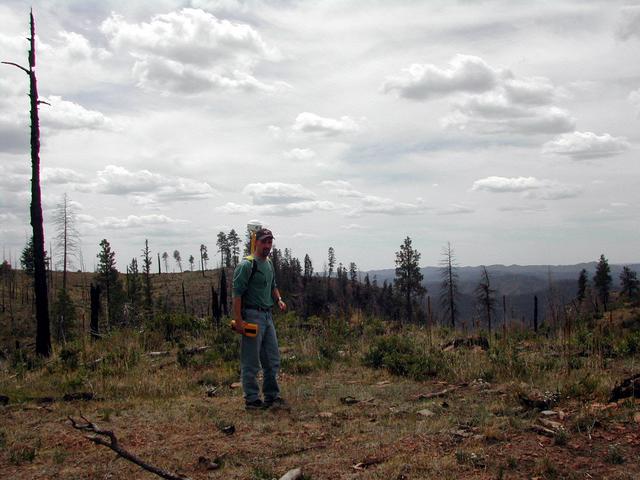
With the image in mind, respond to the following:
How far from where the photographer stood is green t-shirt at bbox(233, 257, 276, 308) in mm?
6496

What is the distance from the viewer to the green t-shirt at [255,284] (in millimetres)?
6496

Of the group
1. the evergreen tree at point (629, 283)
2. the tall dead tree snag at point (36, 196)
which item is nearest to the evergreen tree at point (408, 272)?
the evergreen tree at point (629, 283)

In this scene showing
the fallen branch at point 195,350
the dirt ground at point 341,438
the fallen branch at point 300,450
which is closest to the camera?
the dirt ground at point 341,438

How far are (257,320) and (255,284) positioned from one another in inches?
17.5

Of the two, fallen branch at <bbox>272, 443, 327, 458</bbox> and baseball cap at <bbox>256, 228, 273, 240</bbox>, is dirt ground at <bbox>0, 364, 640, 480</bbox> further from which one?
baseball cap at <bbox>256, 228, 273, 240</bbox>

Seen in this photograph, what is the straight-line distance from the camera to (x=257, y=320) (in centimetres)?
666

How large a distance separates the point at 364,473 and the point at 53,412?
4.41m

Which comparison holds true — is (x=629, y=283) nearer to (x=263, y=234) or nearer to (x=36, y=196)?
(x=36, y=196)

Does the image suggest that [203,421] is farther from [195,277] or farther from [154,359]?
[195,277]

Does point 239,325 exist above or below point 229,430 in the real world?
above

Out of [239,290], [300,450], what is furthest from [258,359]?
[300,450]

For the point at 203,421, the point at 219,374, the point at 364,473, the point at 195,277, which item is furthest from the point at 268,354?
the point at 195,277

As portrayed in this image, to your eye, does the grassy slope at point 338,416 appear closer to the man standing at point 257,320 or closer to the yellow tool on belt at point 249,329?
the man standing at point 257,320

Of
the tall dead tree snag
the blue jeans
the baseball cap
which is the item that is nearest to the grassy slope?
the blue jeans
